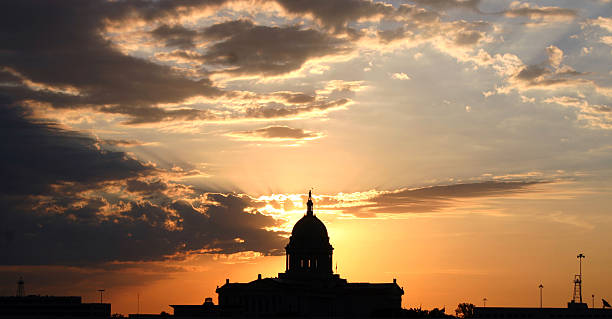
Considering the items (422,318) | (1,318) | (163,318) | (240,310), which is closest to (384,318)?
(422,318)

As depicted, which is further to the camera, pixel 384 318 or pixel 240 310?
pixel 240 310

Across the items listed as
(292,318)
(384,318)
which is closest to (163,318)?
(292,318)

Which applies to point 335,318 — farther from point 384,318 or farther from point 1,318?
point 1,318

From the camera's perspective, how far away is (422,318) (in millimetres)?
190250

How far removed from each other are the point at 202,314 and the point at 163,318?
7583 millimetres

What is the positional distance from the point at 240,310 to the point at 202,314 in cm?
774

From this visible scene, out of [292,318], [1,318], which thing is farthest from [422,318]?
[1,318]

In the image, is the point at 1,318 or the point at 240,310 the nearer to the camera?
the point at 1,318

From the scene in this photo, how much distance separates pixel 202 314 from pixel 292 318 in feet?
72.2

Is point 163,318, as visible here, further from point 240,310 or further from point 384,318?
point 384,318

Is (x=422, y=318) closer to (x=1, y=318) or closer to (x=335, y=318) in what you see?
(x=335, y=318)

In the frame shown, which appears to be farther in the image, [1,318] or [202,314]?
[202,314]

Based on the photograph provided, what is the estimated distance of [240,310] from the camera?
649 ft

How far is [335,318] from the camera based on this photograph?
19038 cm
